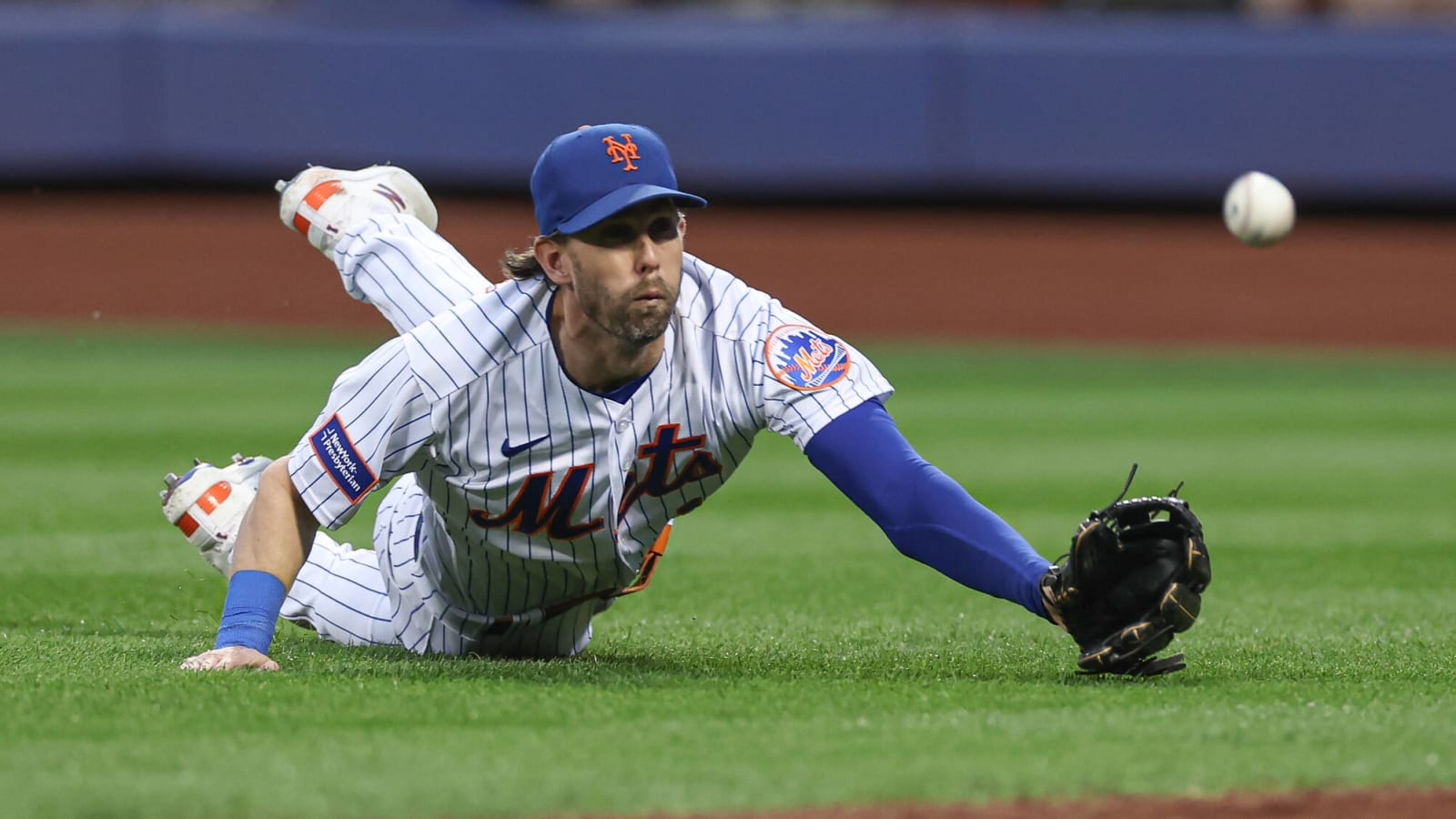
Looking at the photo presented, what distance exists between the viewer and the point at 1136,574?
334 centimetres

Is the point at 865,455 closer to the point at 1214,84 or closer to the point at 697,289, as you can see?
the point at 697,289

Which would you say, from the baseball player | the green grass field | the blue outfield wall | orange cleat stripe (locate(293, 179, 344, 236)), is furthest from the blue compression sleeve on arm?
the blue outfield wall

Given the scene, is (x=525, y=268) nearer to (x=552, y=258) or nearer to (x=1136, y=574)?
(x=552, y=258)

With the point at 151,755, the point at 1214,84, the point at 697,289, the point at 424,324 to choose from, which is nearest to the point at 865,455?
the point at 697,289

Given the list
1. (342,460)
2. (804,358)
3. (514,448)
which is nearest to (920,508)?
(804,358)

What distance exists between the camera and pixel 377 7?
15.2 meters

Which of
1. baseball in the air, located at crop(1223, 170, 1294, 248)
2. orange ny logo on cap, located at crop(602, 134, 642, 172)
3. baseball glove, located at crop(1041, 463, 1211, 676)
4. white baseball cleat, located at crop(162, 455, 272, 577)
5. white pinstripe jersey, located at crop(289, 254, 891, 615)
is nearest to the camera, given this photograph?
baseball glove, located at crop(1041, 463, 1211, 676)

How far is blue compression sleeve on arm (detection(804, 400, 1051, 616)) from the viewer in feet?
11.4

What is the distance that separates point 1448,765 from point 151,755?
1933mm

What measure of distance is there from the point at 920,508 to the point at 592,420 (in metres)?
0.63

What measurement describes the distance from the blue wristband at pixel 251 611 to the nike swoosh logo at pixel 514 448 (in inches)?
19.8

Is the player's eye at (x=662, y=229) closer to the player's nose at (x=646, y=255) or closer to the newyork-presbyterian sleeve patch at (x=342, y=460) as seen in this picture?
the player's nose at (x=646, y=255)

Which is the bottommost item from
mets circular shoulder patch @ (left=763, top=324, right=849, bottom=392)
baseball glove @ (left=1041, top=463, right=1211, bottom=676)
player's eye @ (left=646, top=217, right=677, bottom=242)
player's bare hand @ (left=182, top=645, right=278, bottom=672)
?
player's bare hand @ (left=182, top=645, right=278, bottom=672)

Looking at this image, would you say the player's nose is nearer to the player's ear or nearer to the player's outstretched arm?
the player's ear
